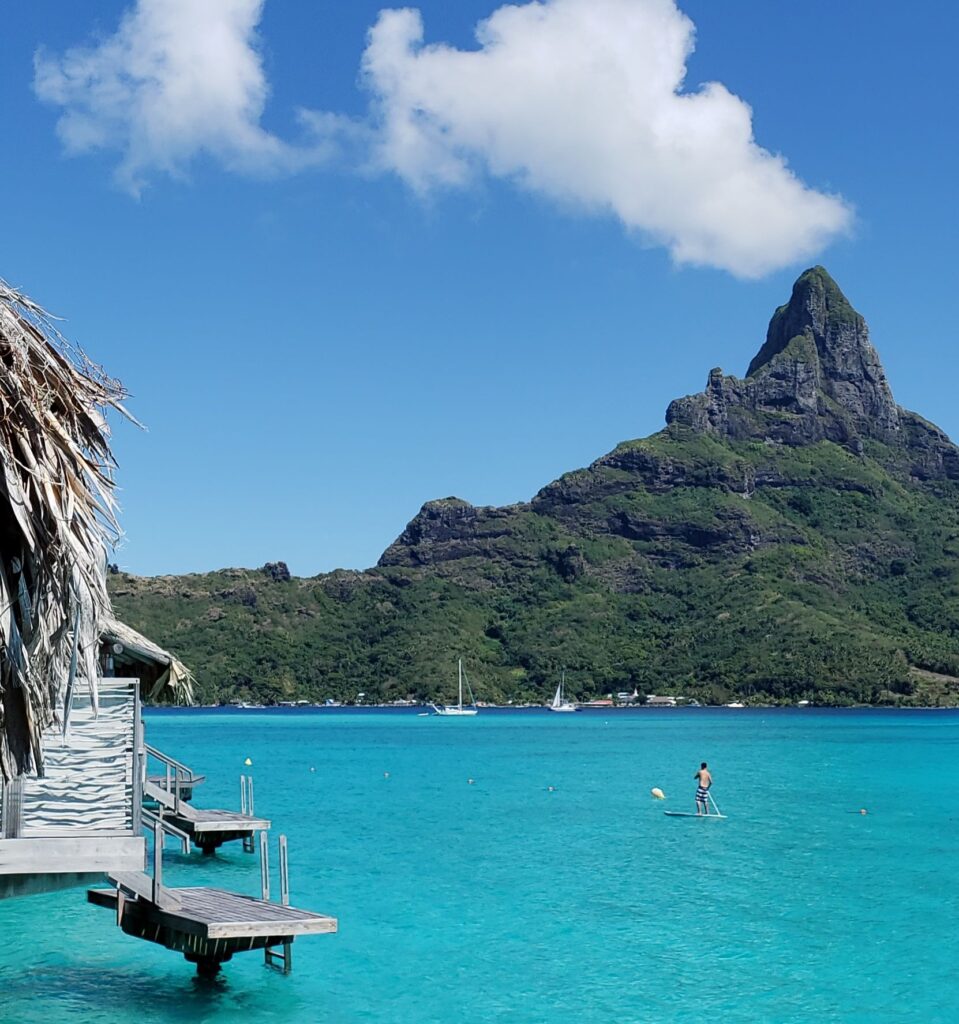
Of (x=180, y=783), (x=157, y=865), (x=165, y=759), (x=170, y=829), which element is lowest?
(x=180, y=783)

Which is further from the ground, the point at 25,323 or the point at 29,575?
the point at 25,323

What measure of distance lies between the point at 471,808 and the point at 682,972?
84.6 ft

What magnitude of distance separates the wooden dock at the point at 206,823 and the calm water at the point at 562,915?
732 millimetres

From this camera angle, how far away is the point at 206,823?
2881cm

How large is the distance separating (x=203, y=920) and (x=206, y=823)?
46.3ft

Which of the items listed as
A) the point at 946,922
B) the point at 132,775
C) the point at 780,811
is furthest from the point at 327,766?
the point at 132,775

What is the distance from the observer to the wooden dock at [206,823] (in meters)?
28.6

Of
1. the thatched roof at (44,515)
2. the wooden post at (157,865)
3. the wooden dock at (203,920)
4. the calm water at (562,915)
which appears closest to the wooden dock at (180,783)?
the calm water at (562,915)

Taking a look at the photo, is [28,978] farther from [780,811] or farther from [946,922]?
[780,811]

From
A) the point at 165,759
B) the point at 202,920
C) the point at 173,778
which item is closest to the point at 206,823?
the point at 165,759

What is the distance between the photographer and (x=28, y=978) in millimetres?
17203

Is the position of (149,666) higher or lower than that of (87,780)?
higher

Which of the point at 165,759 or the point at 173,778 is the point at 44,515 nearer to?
the point at 165,759

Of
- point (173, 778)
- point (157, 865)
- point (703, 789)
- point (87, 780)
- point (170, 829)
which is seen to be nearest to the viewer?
point (87, 780)
